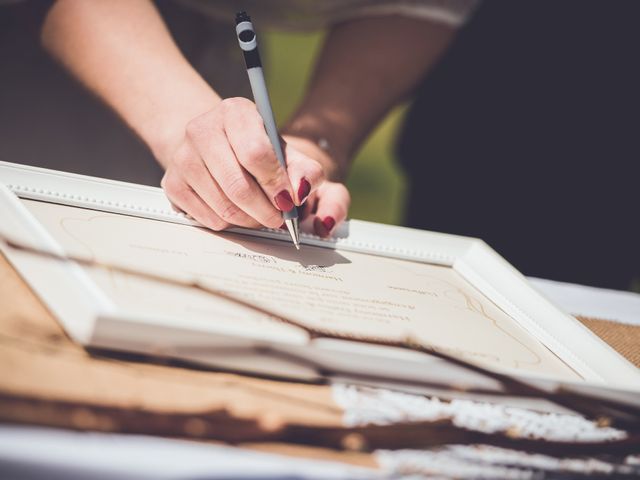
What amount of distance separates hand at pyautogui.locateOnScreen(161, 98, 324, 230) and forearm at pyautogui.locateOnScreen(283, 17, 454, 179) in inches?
15.6

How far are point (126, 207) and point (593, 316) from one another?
0.50 m

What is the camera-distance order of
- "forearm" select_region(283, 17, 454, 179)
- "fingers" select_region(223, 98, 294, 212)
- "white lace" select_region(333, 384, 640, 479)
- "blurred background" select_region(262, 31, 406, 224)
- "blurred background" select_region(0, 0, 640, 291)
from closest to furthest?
"white lace" select_region(333, 384, 640, 479), "fingers" select_region(223, 98, 294, 212), "forearm" select_region(283, 17, 454, 179), "blurred background" select_region(0, 0, 640, 291), "blurred background" select_region(262, 31, 406, 224)

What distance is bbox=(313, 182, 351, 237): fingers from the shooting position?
488mm

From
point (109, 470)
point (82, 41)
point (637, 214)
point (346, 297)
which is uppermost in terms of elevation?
point (637, 214)

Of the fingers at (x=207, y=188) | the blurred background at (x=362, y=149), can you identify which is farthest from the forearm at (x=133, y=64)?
the blurred background at (x=362, y=149)

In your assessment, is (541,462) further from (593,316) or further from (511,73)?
(511,73)

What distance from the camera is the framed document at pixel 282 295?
0.27 m

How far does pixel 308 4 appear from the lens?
35.1 inches

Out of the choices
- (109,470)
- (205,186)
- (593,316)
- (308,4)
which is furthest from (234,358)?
(308,4)

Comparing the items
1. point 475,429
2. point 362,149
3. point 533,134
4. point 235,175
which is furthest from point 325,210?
point 362,149

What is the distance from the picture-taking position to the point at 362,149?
8.63 feet

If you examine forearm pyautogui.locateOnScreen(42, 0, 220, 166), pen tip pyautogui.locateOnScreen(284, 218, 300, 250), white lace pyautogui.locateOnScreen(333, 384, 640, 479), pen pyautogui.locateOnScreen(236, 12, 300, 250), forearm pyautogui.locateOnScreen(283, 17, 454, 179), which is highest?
forearm pyautogui.locateOnScreen(283, 17, 454, 179)

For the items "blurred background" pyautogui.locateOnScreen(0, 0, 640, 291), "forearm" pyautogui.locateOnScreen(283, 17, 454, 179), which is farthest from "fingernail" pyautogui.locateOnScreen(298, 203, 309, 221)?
"blurred background" pyautogui.locateOnScreen(0, 0, 640, 291)

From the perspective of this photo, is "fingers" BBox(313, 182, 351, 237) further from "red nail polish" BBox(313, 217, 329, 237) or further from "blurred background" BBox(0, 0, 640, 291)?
"blurred background" BBox(0, 0, 640, 291)
